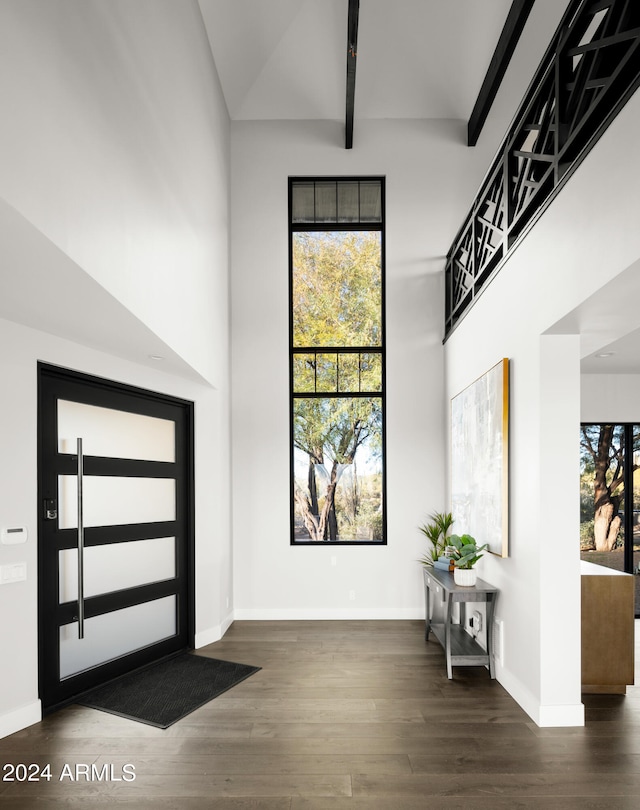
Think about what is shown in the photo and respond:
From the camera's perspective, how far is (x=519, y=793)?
2779mm

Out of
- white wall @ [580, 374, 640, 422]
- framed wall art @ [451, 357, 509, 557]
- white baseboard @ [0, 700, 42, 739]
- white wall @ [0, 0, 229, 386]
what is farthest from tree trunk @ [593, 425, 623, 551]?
white baseboard @ [0, 700, 42, 739]

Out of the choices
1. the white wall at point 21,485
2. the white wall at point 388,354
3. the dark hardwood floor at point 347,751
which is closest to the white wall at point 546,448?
the dark hardwood floor at point 347,751

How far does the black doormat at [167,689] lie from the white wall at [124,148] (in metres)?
2.25

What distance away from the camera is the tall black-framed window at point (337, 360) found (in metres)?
6.24

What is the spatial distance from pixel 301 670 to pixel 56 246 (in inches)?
139

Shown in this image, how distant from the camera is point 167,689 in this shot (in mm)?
4133

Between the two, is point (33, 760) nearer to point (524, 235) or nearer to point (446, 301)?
point (524, 235)

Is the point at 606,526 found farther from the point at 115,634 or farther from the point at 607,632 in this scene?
the point at 115,634

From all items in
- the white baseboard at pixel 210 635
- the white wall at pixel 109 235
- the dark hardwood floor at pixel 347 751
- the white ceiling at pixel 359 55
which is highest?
the white ceiling at pixel 359 55

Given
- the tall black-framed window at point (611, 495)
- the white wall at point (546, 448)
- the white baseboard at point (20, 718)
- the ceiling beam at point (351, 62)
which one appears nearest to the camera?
the white wall at point (546, 448)

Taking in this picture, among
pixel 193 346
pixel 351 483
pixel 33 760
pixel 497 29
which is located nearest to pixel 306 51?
pixel 497 29

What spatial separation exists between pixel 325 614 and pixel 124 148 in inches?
182

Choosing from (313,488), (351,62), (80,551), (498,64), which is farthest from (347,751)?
(498,64)

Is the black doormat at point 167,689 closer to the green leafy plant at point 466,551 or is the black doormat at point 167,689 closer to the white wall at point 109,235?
the white wall at point 109,235
